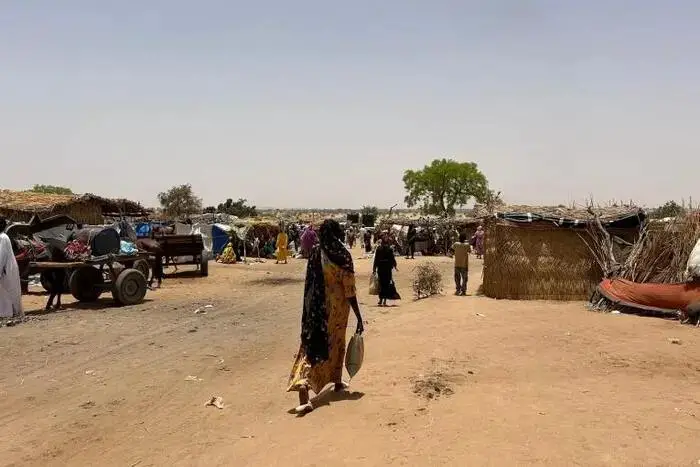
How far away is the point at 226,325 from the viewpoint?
36.8 ft

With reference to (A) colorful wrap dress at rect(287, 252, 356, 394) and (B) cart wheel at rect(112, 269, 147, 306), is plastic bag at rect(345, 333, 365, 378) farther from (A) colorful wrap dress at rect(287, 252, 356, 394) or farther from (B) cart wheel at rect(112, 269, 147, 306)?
(B) cart wheel at rect(112, 269, 147, 306)

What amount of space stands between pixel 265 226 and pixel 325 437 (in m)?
28.3

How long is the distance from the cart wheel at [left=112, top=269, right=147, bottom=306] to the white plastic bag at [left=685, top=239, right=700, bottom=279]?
10899mm

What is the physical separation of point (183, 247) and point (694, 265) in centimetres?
1543

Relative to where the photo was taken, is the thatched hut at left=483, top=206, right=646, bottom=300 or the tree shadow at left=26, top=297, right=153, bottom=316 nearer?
the tree shadow at left=26, top=297, right=153, bottom=316

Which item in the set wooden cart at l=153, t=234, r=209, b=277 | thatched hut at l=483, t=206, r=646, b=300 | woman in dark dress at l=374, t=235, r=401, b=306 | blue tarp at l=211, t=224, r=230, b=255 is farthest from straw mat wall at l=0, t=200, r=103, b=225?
thatched hut at l=483, t=206, r=646, b=300

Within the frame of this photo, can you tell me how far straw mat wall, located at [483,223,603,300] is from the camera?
14086 mm

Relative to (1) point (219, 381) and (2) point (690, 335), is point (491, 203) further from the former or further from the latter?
(1) point (219, 381)

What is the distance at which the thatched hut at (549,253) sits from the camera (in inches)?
554

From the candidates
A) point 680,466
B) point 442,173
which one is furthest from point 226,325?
point 442,173

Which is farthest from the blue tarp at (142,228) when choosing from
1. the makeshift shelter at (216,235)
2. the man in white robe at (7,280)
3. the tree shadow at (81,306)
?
the man in white robe at (7,280)

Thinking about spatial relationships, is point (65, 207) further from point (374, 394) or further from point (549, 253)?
point (374, 394)

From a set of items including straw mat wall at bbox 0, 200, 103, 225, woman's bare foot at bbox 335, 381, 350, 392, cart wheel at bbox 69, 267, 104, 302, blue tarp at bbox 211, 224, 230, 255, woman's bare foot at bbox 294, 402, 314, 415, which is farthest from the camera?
blue tarp at bbox 211, 224, 230, 255

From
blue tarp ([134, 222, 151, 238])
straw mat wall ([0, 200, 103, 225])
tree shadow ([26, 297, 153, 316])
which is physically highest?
straw mat wall ([0, 200, 103, 225])
